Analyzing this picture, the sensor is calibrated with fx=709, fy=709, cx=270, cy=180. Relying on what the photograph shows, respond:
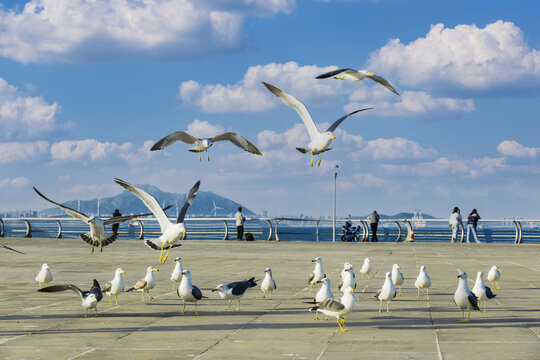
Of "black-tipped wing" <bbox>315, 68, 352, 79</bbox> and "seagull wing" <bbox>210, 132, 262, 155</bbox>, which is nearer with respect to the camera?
"black-tipped wing" <bbox>315, 68, 352, 79</bbox>

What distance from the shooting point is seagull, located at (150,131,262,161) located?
1624 centimetres

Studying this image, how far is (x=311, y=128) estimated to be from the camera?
17.7 meters

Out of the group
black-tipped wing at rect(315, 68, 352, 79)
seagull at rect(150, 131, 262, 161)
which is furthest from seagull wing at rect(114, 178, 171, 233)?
black-tipped wing at rect(315, 68, 352, 79)

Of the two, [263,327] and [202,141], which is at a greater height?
[202,141]

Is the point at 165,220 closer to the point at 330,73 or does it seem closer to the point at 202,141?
the point at 202,141

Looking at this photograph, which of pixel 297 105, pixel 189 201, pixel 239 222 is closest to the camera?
pixel 189 201

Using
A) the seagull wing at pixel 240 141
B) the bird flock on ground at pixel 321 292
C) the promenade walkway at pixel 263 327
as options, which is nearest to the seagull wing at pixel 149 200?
the bird flock on ground at pixel 321 292

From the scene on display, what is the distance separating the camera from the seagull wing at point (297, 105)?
691 inches

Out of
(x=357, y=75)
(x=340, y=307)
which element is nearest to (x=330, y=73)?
(x=357, y=75)

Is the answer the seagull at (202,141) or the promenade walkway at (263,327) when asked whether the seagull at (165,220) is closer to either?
the promenade walkway at (263,327)

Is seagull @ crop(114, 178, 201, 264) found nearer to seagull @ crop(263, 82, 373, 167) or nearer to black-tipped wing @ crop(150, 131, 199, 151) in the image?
black-tipped wing @ crop(150, 131, 199, 151)

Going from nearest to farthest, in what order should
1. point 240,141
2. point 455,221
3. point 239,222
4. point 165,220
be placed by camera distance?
point 165,220 → point 240,141 → point 455,221 → point 239,222

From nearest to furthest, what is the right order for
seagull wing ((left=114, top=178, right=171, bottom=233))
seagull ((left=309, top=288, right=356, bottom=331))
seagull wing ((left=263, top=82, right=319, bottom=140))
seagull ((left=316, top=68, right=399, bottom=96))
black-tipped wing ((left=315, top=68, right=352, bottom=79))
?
1. seagull ((left=309, top=288, right=356, bottom=331))
2. seagull wing ((left=114, top=178, right=171, bottom=233))
3. black-tipped wing ((left=315, top=68, right=352, bottom=79))
4. seagull ((left=316, top=68, right=399, bottom=96))
5. seagull wing ((left=263, top=82, right=319, bottom=140))

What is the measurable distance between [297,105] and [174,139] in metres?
3.30
